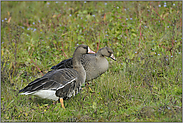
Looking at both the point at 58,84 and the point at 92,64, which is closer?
the point at 58,84

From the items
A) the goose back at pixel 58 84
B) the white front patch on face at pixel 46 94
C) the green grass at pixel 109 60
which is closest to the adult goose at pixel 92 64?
the green grass at pixel 109 60

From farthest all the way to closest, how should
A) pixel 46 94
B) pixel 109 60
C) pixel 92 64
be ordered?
1. pixel 109 60
2. pixel 92 64
3. pixel 46 94

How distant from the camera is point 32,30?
9969mm

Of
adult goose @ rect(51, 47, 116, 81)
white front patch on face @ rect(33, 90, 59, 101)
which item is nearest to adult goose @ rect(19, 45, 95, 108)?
white front patch on face @ rect(33, 90, 59, 101)

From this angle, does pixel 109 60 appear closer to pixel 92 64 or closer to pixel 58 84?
pixel 92 64

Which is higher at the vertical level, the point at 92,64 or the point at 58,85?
the point at 92,64

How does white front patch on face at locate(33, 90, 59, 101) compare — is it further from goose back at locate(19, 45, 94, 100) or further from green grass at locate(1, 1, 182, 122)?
green grass at locate(1, 1, 182, 122)

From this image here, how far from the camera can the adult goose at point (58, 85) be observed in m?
5.65

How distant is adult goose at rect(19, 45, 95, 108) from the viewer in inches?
222

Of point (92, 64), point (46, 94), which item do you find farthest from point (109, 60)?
point (46, 94)

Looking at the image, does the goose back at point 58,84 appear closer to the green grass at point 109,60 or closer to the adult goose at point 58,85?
the adult goose at point 58,85

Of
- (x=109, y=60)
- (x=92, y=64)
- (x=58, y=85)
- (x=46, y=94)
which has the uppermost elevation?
(x=109, y=60)

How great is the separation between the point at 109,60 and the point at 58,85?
2848 millimetres

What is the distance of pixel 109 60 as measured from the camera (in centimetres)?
821
